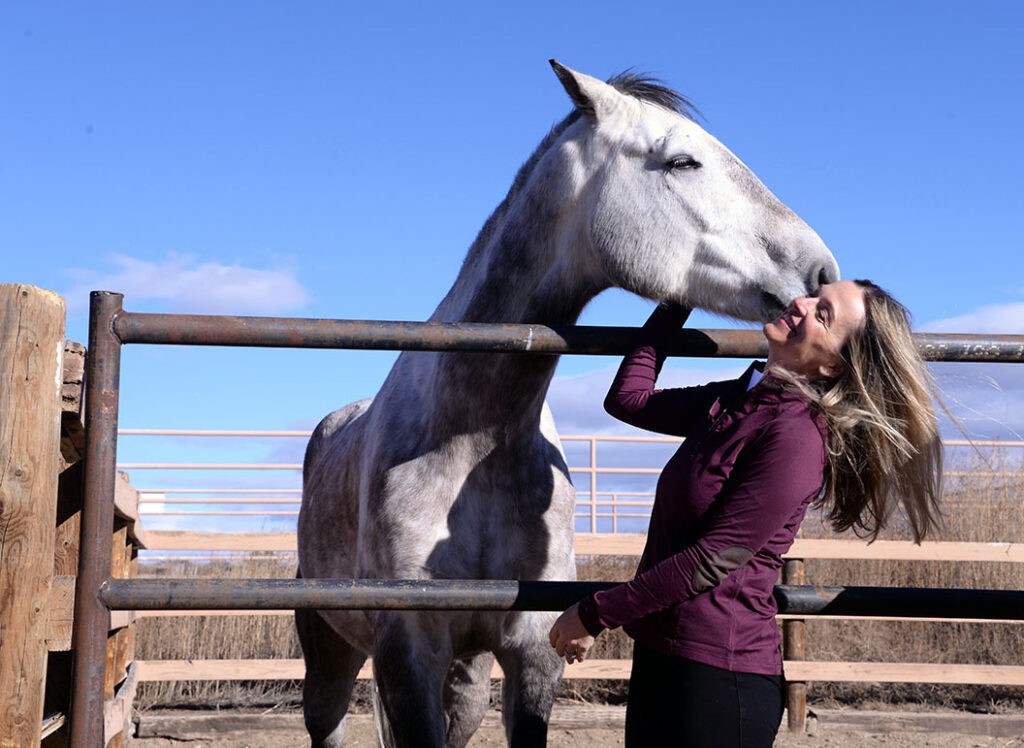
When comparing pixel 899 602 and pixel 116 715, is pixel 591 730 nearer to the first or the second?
pixel 116 715

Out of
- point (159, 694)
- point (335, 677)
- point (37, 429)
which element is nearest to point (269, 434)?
point (159, 694)

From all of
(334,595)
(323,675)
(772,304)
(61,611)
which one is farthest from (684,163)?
(323,675)

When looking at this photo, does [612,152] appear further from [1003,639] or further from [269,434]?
[269,434]

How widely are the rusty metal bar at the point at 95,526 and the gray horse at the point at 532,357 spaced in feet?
3.57

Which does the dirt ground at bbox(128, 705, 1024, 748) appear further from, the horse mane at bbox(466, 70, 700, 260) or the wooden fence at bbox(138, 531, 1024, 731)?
the horse mane at bbox(466, 70, 700, 260)

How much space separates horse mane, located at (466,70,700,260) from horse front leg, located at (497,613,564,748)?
3.90 ft

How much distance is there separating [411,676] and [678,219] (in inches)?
56.4

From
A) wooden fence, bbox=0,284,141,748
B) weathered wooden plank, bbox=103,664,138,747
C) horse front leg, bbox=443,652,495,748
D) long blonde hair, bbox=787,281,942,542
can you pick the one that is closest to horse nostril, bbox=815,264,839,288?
long blonde hair, bbox=787,281,942,542

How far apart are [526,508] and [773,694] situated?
118 cm

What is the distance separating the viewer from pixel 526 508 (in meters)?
2.99

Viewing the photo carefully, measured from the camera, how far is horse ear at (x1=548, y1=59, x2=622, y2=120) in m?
2.89

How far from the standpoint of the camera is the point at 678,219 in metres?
2.72

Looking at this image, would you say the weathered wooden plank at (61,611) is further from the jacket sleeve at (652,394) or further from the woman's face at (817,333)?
the woman's face at (817,333)

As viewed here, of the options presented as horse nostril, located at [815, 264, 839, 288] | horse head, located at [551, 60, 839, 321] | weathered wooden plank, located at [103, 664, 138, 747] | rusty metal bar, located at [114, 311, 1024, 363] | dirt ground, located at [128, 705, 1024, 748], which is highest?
horse head, located at [551, 60, 839, 321]
